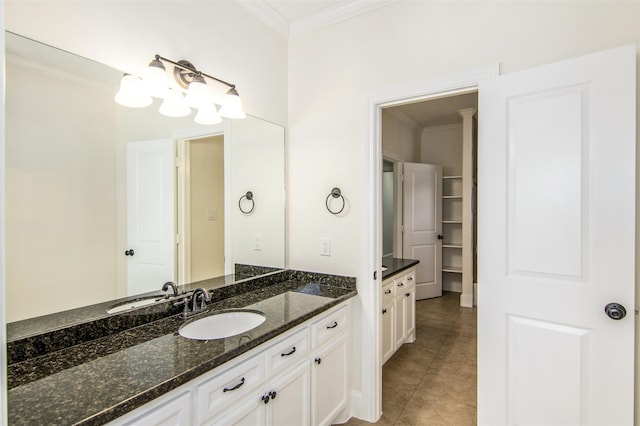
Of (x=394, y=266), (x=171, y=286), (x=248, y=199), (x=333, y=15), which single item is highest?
(x=333, y=15)

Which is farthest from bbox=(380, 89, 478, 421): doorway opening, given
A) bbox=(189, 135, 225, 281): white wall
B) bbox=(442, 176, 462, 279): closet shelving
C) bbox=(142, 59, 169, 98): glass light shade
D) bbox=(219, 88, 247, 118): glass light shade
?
bbox=(142, 59, 169, 98): glass light shade

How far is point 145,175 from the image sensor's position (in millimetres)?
1614

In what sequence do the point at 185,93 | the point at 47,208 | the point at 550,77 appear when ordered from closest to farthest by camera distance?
the point at 47,208 → the point at 550,77 → the point at 185,93

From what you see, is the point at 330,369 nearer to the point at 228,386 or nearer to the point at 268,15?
the point at 228,386

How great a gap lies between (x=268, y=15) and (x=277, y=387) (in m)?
2.29

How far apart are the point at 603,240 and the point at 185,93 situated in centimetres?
215

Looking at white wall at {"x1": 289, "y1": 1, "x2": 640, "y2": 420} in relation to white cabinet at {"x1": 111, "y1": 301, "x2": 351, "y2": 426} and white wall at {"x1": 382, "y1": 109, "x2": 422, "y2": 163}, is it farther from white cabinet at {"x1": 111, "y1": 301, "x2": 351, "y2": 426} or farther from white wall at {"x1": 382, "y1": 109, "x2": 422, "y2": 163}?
white wall at {"x1": 382, "y1": 109, "x2": 422, "y2": 163}

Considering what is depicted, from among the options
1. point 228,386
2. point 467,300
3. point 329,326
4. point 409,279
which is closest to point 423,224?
point 467,300

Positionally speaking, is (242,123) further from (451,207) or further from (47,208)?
(451,207)

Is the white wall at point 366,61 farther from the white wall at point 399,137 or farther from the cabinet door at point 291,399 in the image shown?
the white wall at point 399,137

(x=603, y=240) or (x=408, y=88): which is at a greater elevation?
(x=408, y=88)

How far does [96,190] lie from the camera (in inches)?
56.2

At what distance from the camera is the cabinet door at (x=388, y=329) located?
108 inches

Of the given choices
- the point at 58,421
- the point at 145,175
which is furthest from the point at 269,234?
the point at 58,421
